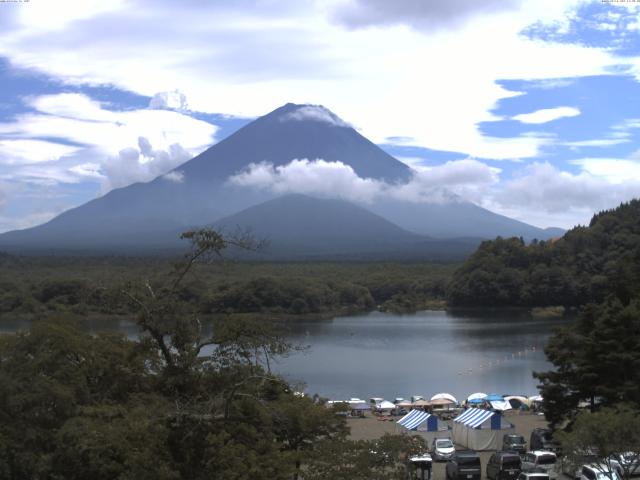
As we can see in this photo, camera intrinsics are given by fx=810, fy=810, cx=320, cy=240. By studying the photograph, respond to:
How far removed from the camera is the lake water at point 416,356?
24.7 metres

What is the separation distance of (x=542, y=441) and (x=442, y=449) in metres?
1.71

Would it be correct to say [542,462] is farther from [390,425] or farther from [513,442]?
[390,425]

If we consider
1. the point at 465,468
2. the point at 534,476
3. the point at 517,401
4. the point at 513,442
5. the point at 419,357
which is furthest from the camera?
the point at 419,357

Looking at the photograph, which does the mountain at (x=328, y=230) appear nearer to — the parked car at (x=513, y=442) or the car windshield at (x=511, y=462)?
the parked car at (x=513, y=442)

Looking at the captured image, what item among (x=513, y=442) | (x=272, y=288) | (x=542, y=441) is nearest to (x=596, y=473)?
(x=542, y=441)

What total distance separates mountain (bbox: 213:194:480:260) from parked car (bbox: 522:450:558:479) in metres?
105

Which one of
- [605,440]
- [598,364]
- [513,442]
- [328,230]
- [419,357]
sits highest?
[328,230]

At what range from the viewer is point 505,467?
10.5 m

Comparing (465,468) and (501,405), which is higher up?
(465,468)

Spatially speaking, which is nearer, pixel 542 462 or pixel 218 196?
pixel 542 462

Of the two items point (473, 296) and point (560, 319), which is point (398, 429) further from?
point (473, 296)

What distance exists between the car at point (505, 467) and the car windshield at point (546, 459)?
0.33 metres

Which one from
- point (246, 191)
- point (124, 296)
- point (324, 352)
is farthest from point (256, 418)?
point (246, 191)

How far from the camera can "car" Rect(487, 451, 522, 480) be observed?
34.6ft
